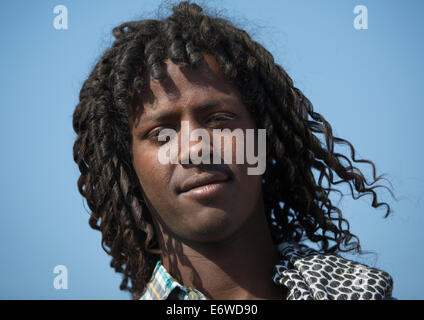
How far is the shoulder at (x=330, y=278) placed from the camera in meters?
2.86

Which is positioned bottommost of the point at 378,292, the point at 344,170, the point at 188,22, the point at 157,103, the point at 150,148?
the point at 378,292

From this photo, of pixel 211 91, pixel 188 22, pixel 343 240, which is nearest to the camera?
pixel 211 91

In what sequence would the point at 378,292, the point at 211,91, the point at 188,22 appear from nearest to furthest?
the point at 378,292
the point at 211,91
the point at 188,22

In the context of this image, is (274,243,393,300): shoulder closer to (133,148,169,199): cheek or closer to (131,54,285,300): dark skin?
(131,54,285,300): dark skin

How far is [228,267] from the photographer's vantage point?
304 centimetres

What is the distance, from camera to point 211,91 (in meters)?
3.07

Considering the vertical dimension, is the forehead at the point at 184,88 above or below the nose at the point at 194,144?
above

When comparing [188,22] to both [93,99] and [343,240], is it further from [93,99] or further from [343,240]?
[343,240]

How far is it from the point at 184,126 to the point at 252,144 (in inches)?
18.0

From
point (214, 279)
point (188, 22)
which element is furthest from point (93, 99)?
point (214, 279)

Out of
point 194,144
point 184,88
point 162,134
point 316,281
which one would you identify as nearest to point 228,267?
point 316,281

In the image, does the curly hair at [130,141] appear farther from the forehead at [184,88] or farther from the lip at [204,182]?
the lip at [204,182]

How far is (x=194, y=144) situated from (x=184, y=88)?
37cm

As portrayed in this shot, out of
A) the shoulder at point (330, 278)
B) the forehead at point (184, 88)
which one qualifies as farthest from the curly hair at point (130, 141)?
the shoulder at point (330, 278)
